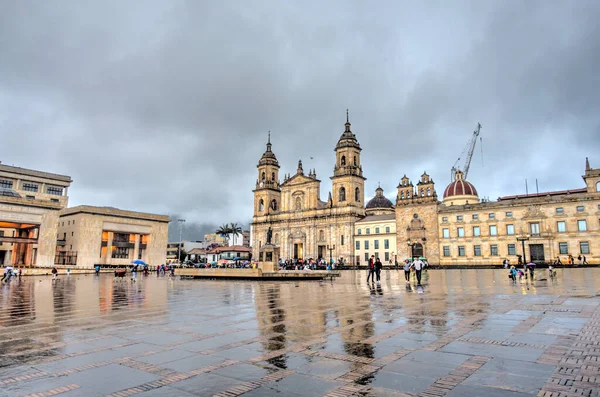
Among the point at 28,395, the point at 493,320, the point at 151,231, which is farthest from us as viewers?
the point at 151,231

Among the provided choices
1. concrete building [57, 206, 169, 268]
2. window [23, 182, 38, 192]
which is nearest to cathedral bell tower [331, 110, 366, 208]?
concrete building [57, 206, 169, 268]

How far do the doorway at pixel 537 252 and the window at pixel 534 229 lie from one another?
1.71m

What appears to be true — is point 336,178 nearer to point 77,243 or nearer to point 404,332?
point 77,243

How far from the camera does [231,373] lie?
523cm

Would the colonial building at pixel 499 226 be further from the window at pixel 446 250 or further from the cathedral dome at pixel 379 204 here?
the cathedral dome at pixel 379 204

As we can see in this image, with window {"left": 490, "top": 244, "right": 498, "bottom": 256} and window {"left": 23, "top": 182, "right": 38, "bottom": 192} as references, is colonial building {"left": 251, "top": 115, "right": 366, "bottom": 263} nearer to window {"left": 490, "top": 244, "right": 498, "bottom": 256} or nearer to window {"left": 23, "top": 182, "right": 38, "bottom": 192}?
window {"left": 490, "top": 244, "right": 498, "bottom": 256}

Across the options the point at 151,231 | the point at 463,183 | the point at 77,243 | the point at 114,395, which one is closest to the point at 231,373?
the point at 114,395

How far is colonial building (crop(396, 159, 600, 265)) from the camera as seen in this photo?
2158 inches

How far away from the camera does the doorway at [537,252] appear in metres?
56.9

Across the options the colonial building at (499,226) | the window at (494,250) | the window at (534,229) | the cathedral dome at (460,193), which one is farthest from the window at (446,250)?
the cathedral dome at (460,193)

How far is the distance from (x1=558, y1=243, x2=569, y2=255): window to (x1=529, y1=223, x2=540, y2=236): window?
315 cm

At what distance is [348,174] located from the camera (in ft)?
268

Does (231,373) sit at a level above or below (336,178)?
below

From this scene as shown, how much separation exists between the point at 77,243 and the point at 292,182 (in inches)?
1746
